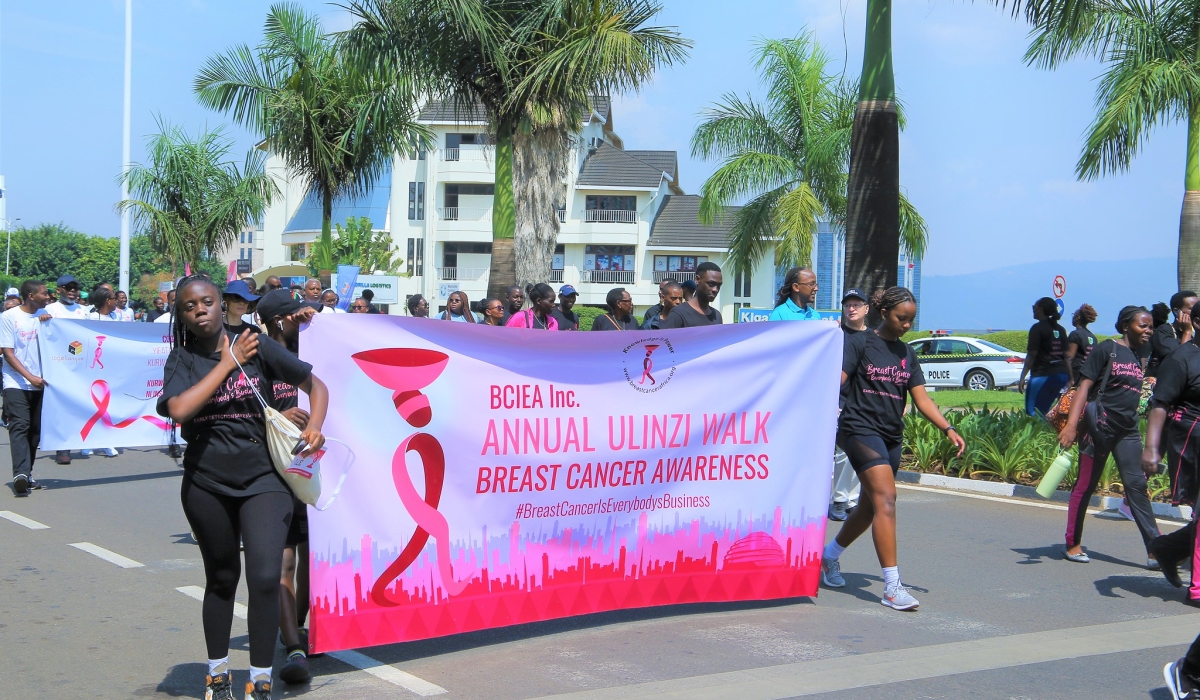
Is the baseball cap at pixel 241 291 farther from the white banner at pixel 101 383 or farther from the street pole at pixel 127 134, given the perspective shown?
the street pole at pixel 127 134

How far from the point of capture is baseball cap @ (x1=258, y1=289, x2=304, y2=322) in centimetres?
520

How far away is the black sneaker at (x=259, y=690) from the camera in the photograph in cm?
443

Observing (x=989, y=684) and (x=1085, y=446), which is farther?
(x=1085, y=446)

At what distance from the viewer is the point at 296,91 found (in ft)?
65.4

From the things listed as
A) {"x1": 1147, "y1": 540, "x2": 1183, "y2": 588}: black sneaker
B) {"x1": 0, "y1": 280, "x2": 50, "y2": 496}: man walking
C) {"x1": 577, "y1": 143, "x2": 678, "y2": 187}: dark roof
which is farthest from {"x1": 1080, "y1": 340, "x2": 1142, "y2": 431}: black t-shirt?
{"x1": 577, "y1": 143, "x2": 678, "y2": 187}: dark roof

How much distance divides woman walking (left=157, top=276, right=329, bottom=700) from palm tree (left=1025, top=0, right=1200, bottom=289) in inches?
543

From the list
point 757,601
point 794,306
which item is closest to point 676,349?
point 757,601

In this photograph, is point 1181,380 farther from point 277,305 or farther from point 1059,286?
point 1059,286

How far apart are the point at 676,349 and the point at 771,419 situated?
739mm

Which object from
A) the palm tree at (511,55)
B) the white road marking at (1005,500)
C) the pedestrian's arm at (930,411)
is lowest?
the white road marking at (1005,500)

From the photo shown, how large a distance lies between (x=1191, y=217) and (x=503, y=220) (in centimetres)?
939

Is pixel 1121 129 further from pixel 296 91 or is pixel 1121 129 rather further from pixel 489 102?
pixel 296 91

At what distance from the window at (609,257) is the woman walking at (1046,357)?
46.8 meters

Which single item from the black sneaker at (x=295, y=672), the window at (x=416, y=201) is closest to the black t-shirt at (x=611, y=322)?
the black sneaker at (x=295, y=672)
